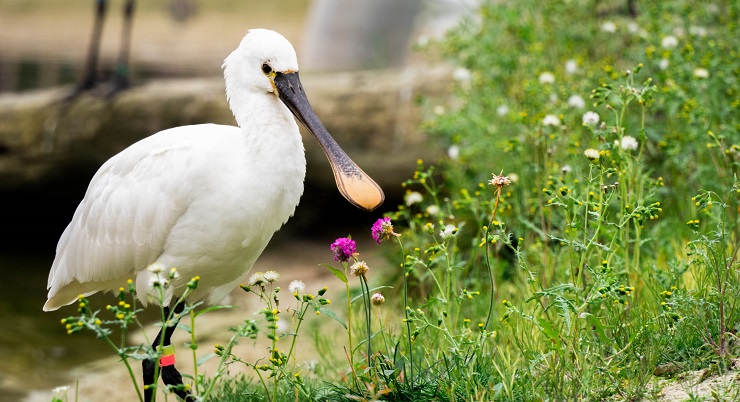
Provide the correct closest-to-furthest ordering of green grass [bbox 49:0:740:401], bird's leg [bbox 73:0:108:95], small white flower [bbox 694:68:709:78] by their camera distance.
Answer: green grass [bbox 49:0:740:401] → small white flower [bbox 694:68:709:78] → bird's leg [bbox 73:0:108:95]

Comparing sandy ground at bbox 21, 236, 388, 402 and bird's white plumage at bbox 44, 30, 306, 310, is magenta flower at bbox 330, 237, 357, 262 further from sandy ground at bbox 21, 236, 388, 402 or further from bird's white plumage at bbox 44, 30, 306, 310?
sandy ground at bbox 21, 236, 388, 402

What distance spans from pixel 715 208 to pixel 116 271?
299cm

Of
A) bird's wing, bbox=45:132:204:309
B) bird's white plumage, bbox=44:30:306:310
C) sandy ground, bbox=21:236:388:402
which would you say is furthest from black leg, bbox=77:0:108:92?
bird's white plumage, bbox=44:30:306:310

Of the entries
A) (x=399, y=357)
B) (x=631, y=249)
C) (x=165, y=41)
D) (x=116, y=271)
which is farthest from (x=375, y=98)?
(x=165, y=41)

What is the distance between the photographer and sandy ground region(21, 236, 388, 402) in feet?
19.9

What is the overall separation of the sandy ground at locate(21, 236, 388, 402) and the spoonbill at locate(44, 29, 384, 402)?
2.41ft

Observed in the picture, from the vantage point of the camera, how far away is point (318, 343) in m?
5.81

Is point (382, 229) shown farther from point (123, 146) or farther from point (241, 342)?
point (123, 146)

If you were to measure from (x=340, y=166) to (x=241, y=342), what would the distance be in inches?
112

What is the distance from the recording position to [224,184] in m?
4.04

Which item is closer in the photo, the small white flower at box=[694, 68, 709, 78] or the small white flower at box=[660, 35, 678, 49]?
the small white flower at box=[694, 68, 709, 78]

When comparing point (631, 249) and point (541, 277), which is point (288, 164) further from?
point (631, 249)

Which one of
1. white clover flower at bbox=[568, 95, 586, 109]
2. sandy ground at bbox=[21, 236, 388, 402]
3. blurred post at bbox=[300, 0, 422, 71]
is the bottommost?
sandy ground at bbox=[21, 236, 388, 402]

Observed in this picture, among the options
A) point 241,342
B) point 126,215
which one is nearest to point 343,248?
point 126,215
